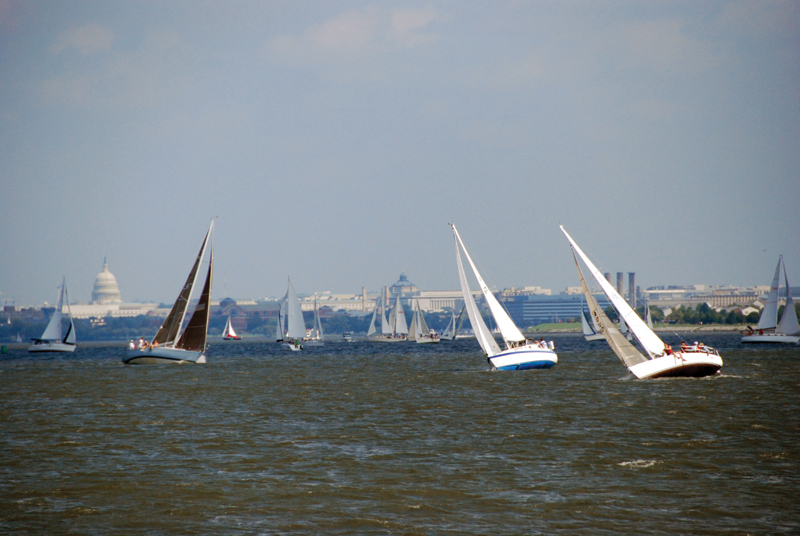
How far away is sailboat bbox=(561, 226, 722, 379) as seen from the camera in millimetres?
45250

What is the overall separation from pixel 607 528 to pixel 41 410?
29603mm

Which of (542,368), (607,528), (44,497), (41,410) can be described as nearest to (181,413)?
(41,410)

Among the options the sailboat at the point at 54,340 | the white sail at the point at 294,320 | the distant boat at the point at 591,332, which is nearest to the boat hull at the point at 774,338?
the distant boat at the point at 591,332

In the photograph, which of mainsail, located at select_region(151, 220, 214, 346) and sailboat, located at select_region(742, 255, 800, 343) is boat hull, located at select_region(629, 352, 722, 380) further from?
sailboat, located at select_region(742, 255, 800, 343)

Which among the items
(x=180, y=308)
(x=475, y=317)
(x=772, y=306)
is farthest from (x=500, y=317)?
(x=772, y=306)

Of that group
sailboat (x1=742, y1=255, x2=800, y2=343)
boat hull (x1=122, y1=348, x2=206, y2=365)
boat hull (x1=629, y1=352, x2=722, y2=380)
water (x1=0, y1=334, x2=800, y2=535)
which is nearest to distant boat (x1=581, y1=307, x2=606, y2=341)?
sailboat (x1=742, y1=255, x2=800, y2=343)

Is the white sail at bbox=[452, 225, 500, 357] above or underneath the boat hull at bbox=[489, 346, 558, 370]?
above

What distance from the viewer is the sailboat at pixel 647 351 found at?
45.2 meters

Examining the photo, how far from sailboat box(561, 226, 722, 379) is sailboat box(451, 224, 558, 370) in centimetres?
911

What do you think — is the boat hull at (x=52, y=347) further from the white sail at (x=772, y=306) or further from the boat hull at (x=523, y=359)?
the white sail at (x=772, y=306)

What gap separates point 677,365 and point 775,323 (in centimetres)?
6606

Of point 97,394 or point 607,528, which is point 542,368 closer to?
point 97,394

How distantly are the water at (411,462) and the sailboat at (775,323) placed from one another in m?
61.5

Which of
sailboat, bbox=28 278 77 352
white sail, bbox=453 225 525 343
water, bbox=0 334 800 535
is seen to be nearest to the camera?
water, bbox=0 334 800 535
